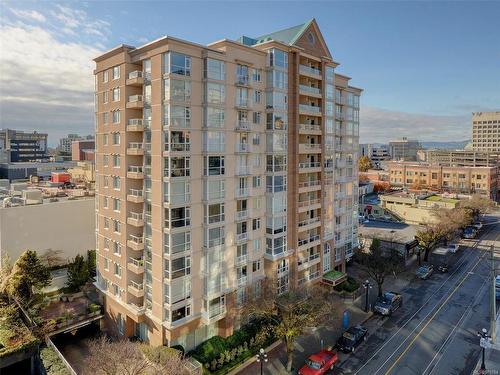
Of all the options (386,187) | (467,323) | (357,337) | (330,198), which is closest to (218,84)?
(330,198)

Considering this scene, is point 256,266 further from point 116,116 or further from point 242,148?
point 116,116

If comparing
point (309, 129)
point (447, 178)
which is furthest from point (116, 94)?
point (447, 178)

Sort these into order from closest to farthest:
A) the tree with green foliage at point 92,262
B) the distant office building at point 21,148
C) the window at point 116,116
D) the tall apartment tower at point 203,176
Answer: the tall apartment tower at point 203,176 → the window at point 116,116 → the tree with green foliage at point 92,262 → the distant office building at point 21,148

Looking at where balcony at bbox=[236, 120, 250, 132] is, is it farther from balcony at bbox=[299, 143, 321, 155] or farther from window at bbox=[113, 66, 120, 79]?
window at bbox=[113, 66, 120, 79]

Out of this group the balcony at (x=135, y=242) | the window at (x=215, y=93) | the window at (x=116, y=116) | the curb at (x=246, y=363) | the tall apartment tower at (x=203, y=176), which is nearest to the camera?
the tall apartment tower at (x=203, y=176)

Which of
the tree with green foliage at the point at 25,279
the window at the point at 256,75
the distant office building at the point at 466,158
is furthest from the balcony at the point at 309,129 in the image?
the distant office building at the point at 466,158

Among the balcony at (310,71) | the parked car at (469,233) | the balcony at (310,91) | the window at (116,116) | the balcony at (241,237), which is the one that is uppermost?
the balcony at (310,71)

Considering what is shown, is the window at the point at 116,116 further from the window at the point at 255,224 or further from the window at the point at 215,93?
the window at the point at 255,224
